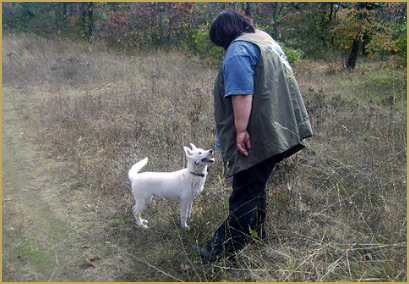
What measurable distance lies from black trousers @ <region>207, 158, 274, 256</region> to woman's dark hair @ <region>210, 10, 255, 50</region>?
3.14 ft

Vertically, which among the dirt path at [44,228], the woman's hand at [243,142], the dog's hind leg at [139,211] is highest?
the woman's hand at [243,142]

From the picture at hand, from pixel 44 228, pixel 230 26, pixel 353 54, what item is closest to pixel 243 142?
pixel 230 26

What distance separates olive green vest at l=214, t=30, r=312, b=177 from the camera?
8.52 feet

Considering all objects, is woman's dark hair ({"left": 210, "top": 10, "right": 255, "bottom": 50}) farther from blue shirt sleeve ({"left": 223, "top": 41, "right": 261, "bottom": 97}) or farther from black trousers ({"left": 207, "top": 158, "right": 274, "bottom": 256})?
black trousers ({"left": 207, "top": 158, "right": 274, "bottom": 256})

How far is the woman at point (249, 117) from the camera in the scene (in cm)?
256

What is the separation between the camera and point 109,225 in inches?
148

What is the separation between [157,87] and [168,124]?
→ 2.49 metres

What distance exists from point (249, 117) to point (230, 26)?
2.28 ft

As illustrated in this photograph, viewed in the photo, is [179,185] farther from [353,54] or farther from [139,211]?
[353,54]

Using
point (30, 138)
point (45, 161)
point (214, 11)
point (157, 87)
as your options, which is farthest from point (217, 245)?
point (214, 11)

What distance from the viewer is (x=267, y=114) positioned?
2.62 m

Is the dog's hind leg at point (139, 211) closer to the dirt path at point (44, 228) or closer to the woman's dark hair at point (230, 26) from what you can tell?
the dirt path at point (44, 228)

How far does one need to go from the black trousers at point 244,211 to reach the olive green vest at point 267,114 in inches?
4.7

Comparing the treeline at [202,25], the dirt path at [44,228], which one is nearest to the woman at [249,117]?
the dirt path at [44,228]
